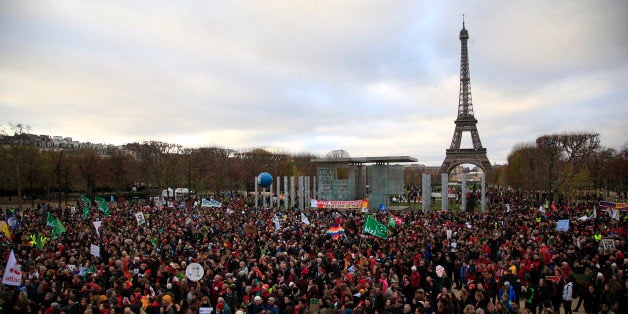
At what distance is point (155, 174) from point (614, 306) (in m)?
60.2

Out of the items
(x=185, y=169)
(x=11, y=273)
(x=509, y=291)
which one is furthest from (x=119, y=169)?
→ (x=509, y=291)

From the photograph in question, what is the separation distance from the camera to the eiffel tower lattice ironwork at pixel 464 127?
79.0 metres

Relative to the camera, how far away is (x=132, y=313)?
10430 millimetres

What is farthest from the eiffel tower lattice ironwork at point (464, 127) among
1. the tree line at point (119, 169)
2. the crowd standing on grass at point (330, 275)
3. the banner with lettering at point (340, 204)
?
the crowd standing on grass at point (330, 275)

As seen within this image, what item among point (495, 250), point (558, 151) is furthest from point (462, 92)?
point (495, 250)

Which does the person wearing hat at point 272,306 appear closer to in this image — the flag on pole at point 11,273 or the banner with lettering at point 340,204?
the flag on pole at point 11,273

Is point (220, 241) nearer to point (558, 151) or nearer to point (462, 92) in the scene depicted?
point (558, 151)

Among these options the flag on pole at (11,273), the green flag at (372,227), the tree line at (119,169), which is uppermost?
the tree line at (119,169)

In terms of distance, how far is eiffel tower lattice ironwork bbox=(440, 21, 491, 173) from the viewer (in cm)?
7900

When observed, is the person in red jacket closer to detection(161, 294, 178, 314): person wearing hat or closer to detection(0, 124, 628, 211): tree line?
detection(161, 294, 178, 314): person wearing hat

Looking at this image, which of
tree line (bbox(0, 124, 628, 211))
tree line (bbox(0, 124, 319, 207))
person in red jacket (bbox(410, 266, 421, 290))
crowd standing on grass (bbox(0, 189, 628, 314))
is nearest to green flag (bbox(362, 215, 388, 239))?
crowd standing on grass (bbox(0, 189, 628, 314))

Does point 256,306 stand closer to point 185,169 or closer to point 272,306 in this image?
point 272,306

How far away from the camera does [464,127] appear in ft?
284

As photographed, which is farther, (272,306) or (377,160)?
(377,160)
